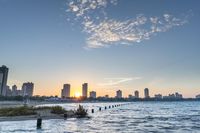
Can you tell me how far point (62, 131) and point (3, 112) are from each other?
32078 millimetres

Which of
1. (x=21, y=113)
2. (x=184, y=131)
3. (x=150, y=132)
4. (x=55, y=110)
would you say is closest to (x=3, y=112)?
(x=21, y=113)

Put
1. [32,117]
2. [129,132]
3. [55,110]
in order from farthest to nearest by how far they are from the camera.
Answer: [55,110] → [32,117] → [129,132]

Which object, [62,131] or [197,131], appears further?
[197,131]

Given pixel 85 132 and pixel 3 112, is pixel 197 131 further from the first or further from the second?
pixel 3 112

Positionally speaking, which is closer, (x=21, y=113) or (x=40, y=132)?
(x=40, y=132)

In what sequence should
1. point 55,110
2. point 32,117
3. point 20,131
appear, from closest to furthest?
point 20,131 < point 32,117 < point 55,110

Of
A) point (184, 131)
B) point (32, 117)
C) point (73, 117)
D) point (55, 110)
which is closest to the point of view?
point (184, 131)

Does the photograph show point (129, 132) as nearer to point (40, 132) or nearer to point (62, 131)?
point (62, 131)

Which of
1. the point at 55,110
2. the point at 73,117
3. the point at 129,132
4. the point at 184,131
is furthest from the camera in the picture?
the point at 55,110

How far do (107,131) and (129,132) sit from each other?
4.00 m

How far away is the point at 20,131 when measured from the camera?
143 feet

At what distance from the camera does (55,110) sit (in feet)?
278

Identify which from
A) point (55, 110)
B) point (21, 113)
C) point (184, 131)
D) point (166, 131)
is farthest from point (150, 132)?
point (55, 110)

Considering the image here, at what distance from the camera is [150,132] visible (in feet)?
156
